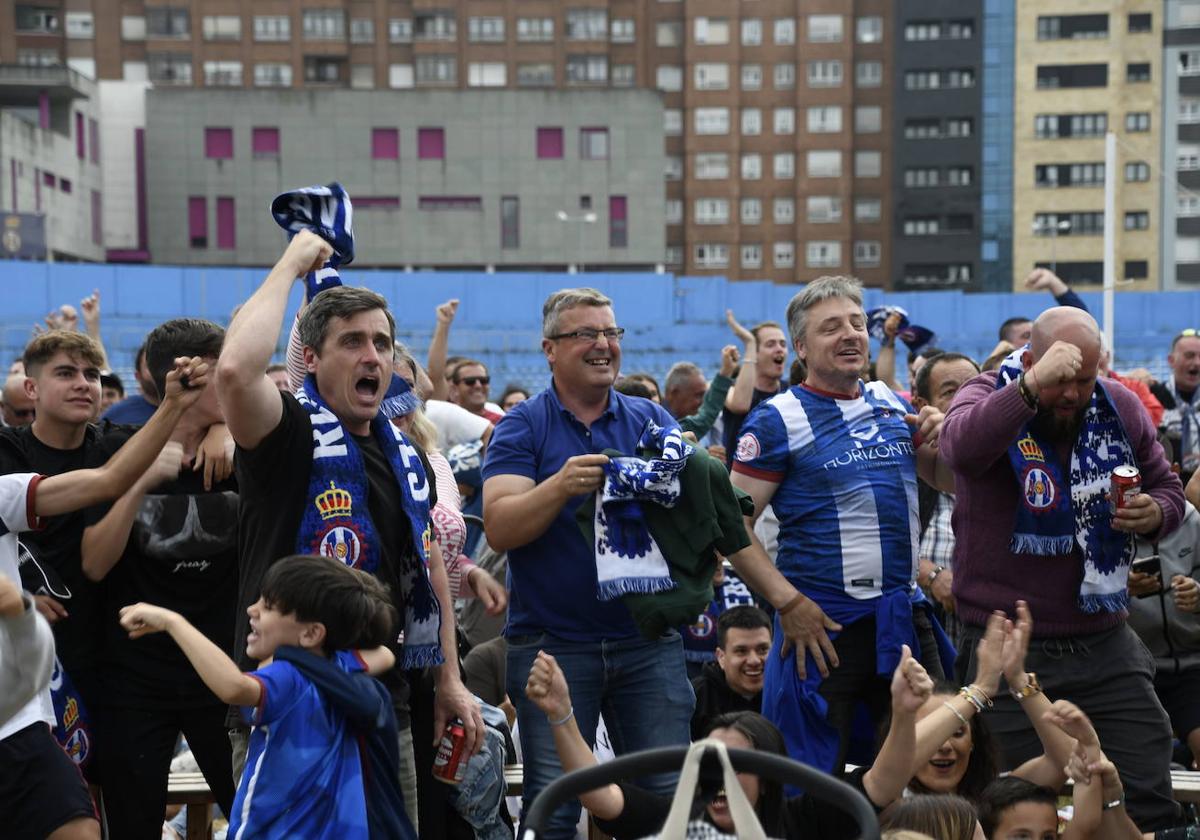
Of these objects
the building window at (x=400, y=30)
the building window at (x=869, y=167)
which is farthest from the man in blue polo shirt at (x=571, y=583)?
the building window at (x=869, y=167)

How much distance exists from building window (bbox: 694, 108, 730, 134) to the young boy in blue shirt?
80.1 meters

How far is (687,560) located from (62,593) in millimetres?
2131

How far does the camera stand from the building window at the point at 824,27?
81.7 meters

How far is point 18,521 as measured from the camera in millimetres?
4543

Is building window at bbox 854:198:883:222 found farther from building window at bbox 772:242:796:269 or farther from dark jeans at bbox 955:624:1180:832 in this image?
Answer: dark jeans at bbox 955:624:1180:832

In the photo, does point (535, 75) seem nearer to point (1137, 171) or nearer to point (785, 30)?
point (785, 30)

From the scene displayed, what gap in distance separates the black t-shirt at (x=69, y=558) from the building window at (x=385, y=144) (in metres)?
A: 62.9

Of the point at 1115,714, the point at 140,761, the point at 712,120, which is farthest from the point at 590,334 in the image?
the point at 712,120

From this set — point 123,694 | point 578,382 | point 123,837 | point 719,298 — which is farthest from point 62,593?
point 719,298

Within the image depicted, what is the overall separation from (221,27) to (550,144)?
22.2m

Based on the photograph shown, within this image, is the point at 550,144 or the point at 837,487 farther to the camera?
the point at 550,144

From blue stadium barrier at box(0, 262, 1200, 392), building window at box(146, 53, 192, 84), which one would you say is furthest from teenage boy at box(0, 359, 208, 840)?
building window at box(146, 53, 192, 84)

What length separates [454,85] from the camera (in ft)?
258

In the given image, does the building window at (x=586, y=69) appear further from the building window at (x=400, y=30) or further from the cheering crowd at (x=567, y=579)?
the cheering crowd at (x=567, y=579)
